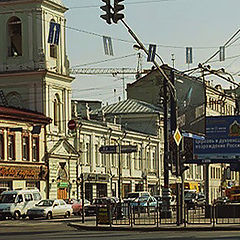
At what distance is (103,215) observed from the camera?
40.2 m

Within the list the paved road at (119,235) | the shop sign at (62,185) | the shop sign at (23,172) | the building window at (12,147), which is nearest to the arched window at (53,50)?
the shop sign at (23,172)

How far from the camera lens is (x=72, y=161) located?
8088 centimetres

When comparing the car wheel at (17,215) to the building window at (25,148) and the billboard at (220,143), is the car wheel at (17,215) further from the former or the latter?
the billboard at (220,143)

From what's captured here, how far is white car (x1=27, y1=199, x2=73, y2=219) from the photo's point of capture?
187 feet

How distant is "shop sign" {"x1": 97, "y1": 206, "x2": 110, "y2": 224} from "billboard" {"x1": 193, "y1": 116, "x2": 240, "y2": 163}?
28.3 feet

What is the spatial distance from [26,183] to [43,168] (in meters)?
2.79

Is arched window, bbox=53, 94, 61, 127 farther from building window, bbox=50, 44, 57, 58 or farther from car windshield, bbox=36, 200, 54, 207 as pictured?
car windshield, bbox=36, 200, 54, 207

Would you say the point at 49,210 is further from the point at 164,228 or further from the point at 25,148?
the point at 164,228

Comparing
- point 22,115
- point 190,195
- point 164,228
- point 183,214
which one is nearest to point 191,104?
point 183,214

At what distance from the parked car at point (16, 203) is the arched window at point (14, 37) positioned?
73.1 feet

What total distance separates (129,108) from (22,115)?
37.0 metres

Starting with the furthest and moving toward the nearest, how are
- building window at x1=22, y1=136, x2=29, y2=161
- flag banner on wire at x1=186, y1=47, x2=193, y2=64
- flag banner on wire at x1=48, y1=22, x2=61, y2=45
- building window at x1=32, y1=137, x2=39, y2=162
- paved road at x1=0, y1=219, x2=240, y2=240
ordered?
building window at x1=32, y1=137, x2=39, y2=162
building window at x1=22, y1=136, x2=29, y2=161
flag banner on wire at x1=48, y1=22, x2=61, y2=45
flag banner on wire at x1=186, y1=47, x2=193, y2=64
paved road at x1=0, y1=219, x2=240, y2=240

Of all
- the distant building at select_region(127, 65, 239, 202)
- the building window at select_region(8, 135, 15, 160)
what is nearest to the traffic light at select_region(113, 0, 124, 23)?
the building window at select_region(8, 135, 15, 160)

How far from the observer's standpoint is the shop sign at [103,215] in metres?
39.9
